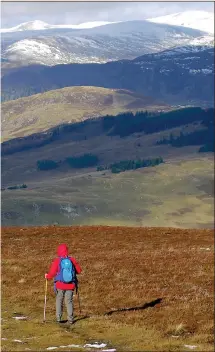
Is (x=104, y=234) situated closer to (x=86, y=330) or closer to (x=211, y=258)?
(x=211, y=258)

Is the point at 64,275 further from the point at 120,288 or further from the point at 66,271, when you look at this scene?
the point at 120,288

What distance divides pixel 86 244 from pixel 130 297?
19.9 metres

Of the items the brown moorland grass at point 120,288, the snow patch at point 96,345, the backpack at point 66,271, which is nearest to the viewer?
the snow patch at point 96,345

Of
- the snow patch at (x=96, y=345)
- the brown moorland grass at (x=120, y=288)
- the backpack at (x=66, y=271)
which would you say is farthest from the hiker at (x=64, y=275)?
the snow patch at (x=96, y=345)

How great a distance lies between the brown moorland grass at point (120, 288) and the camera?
74.1 ft

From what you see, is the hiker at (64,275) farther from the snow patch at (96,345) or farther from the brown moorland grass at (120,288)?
the snow patch at (96,345)

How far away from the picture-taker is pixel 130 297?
101ft

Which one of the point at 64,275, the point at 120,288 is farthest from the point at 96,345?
the point at 120,288

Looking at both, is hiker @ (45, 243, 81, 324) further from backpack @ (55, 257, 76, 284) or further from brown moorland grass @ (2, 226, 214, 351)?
brown moorland grass @ (2, 226, 214, 351)

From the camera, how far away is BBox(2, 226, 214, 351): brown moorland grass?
22.6m

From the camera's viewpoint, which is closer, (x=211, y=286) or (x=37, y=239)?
(x=211, y=286)

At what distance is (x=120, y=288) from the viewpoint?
32.8m

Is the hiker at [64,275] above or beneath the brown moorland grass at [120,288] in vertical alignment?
above

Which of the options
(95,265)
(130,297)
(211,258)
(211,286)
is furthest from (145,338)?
(211,258)
